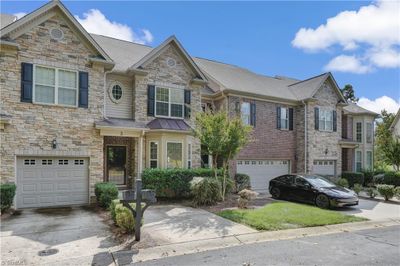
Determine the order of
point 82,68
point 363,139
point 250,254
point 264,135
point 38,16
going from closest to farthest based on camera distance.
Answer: point 250,254
point 38,16
point 82,68
point 264,135
point 363,139


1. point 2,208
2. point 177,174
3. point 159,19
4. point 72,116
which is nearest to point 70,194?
point 2,208

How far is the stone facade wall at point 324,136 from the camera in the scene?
20547 mm

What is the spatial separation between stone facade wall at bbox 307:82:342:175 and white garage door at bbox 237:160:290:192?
7.67 feet

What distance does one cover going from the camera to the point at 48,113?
1199 centimetres

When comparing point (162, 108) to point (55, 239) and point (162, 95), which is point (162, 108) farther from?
point (55, 239)

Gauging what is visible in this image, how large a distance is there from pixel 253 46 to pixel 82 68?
29.1 feet

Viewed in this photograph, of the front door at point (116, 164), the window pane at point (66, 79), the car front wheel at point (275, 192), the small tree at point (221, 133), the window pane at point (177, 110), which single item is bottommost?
the car front wheel at point (275, 192)

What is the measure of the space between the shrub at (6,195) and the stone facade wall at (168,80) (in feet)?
20.2

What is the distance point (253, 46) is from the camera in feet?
50.5

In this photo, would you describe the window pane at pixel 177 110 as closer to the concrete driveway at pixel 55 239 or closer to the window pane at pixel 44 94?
the window pane at pixel 44 94

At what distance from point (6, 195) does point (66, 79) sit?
528 cm

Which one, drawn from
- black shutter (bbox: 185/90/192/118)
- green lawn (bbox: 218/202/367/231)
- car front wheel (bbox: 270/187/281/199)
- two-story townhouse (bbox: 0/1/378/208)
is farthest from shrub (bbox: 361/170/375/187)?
black shutter (bbox: 185/90/192/118)

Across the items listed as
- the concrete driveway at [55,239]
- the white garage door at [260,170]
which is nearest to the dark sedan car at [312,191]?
the white garage door at [260,170]

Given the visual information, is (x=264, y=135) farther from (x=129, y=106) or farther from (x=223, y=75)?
(x=129, y=106)
